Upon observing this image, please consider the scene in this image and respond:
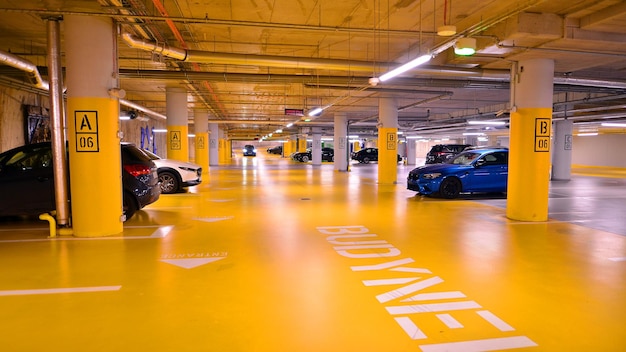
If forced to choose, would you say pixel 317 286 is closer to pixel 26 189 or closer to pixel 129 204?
pixel 129 204

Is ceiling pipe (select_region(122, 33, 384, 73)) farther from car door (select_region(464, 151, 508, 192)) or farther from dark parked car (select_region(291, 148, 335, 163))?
dark parked car (select_region(291, 148, 335, 163))

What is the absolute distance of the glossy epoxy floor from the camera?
3020mm

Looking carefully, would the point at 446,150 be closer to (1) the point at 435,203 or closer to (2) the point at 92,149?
(1) the point at 435,203

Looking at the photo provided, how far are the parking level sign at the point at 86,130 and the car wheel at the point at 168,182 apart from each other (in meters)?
5.67

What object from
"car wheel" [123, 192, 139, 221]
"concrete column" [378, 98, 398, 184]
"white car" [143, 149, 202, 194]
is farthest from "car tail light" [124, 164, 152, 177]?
"concrete column" [378, 98, 398, 184]

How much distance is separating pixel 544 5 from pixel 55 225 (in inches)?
333

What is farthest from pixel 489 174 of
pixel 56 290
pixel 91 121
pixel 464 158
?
pixel 56 290

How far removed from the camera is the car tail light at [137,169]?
24.0 feet

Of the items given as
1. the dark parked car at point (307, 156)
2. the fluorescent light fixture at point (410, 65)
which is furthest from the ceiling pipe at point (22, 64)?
the dark parked car at point (307, 156)

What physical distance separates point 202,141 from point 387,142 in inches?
392

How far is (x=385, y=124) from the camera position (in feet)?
53.1

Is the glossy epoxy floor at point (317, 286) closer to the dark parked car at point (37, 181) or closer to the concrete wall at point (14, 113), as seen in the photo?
the dark parked car at point (37, 181)

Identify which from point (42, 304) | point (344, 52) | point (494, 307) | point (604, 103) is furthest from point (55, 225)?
point (604, 103)

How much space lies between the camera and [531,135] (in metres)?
7.86
